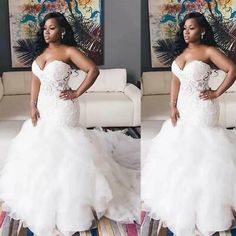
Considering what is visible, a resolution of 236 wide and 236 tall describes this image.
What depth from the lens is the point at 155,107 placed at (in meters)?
1.16

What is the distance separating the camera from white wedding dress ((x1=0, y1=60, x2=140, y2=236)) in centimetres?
125

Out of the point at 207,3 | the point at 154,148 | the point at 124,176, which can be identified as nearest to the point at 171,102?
the point at 154,148

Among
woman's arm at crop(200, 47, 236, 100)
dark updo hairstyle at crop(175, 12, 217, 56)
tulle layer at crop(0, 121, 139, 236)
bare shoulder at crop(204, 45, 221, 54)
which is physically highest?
dark updo hairstyle at crop(175, 12, 217, 56)

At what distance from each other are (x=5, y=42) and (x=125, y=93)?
1.51ft

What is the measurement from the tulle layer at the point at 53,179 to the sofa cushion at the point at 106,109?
0.06 m

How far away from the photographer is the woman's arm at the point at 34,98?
122cm

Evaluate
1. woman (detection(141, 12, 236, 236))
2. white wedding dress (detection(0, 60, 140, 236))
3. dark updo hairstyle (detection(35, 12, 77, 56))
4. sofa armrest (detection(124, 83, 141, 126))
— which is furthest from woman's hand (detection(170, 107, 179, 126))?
dark updo hairstyle (detection(35, 12, 77, 56))

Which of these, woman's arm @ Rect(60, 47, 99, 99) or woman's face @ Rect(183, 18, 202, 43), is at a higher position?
woman's face @ Rect(183, 18, 202, 43)

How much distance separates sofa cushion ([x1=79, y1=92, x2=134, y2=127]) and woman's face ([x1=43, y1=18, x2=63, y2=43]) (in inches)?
7.9

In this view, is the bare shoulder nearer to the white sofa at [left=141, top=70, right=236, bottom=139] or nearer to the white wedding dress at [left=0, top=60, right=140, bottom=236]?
the white sofa at [left=141, top=70, right=236, bottom=139]

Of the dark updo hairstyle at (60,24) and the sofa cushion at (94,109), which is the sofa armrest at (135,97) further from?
the dark updo hairstyle at (60,24)

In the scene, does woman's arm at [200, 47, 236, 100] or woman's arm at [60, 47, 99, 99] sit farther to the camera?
woman's arm at [60, 47, 99, 99]

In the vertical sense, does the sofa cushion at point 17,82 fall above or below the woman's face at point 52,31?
below

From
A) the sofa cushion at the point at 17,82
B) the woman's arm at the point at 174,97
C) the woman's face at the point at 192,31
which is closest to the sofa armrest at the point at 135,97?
the woman's arm at the point at 174,97
